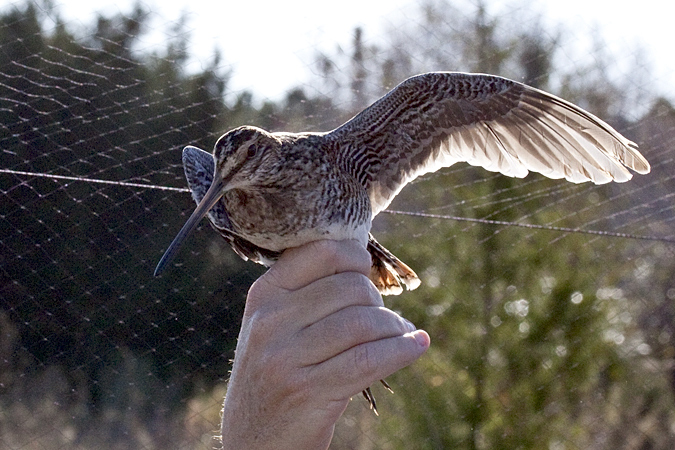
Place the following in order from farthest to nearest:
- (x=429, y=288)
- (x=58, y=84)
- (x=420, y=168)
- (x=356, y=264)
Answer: (x=58, y=84) → (x=429, y=288) → (x=420, y=168) → (x=356, y=264)

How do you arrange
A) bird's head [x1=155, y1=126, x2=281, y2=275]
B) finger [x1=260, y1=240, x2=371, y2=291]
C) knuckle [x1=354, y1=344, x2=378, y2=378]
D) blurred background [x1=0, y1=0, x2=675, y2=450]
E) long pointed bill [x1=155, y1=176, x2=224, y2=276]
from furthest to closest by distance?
1. blurred background [x1=0, y1=0, x2=675, y2=450]
2. bird's head [x1=155, y1=126, x2=281, y2=275]
3. long pointed bill [x1=155, y1=176, x2=224, y2=276]
4. finger [x1=260, y1=240, x2=371, y2=291]
5. knuckle [x1=354, y1=344, x2=378, y2=378]

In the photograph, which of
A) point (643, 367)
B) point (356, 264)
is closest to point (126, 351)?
point (643, 367)

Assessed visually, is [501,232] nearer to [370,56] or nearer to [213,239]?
[370,56]

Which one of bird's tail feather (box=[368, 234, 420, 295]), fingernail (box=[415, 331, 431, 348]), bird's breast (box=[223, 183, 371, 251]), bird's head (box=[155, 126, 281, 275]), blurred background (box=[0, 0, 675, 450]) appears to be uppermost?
fingernail (box=[415, 331, 431, 348])

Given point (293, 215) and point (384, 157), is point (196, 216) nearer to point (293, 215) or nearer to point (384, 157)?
point (293, 215)

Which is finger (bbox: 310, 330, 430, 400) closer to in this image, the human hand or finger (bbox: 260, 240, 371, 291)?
the human hand

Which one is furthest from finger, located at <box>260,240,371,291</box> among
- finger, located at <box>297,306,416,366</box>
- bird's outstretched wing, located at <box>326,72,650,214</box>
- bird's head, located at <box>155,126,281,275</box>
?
bird's outstretched wing, located at <box>326,72,650,214</box>

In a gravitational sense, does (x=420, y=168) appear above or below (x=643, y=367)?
above
